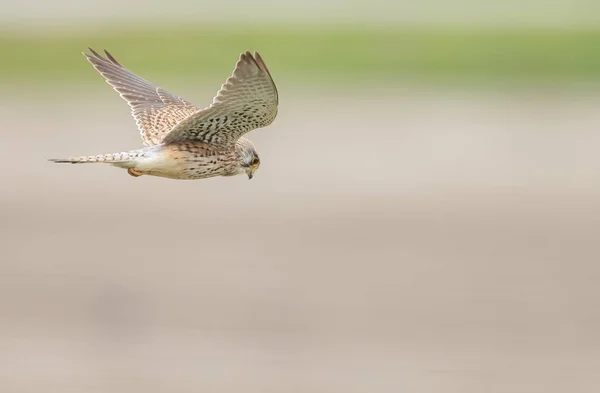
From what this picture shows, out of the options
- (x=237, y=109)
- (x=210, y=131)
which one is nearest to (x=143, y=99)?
(x=210, y=131)

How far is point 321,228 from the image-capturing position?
18562 mm

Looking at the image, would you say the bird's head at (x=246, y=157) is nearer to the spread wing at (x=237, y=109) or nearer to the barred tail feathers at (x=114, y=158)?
the spread wing at (x=237, y=109)

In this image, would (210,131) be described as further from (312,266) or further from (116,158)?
(312,266)

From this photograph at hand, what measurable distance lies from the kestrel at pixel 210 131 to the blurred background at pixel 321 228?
4.04 m

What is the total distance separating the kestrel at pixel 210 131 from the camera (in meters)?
8.59

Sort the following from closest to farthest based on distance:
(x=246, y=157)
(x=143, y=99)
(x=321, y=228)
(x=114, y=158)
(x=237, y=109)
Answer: (x=114, y=158) → (x=237, y=109) → (x=246, y=157) → (x=143, y=99) → (x=321, y=228)

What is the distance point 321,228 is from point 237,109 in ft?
31.6

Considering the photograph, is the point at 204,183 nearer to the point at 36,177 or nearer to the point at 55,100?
the point at 36,177

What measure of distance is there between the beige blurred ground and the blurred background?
0.03 m

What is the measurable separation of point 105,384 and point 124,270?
308 centimetres

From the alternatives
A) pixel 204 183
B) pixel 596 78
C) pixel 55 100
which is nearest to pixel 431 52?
pixel 596 78

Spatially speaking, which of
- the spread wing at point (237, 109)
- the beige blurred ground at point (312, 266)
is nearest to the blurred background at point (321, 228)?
the beige blurred ground at point (312, 266)

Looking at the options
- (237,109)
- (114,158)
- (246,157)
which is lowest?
(114,158)

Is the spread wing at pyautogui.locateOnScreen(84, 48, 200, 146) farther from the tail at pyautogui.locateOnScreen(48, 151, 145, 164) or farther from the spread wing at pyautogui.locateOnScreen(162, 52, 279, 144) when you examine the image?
the tail at pyautogui.locateOnScreen(48, 151, 145, 164)
